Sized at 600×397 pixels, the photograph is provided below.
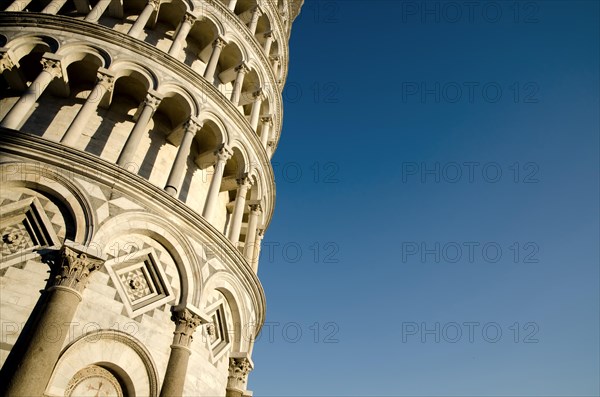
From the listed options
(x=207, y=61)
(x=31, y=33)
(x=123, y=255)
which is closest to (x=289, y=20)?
(x=207, y=61)

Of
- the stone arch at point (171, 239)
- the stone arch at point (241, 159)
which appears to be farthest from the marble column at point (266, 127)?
the stone arch at point (171, 239)

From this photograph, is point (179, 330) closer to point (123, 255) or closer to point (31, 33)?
point (123, 255)

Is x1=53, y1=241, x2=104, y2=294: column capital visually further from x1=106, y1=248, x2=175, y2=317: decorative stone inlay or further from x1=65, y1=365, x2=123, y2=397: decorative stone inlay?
x1=65, y1=365, x2=123, y2=397: decorative stone inlay

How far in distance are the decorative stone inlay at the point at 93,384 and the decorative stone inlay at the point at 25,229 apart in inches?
109

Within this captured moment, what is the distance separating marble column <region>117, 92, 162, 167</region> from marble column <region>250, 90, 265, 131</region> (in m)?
4.78

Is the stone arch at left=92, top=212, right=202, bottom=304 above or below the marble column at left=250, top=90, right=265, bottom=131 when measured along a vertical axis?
below

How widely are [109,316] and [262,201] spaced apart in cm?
806

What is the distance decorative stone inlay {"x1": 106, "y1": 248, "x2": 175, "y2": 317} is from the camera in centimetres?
1138

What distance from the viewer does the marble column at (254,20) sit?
66.9 feet

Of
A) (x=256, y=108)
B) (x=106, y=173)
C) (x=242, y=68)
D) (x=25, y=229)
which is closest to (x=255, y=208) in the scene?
(x=256, y=108)

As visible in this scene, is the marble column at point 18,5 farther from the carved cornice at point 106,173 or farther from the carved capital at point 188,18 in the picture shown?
the carved cornice at point 106,173

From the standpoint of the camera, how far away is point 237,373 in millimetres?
13945

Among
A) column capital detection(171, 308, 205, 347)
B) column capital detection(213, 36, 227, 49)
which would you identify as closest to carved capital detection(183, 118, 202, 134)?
column capital detection(213, 36, 227, 49)

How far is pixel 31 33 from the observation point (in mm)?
13961
